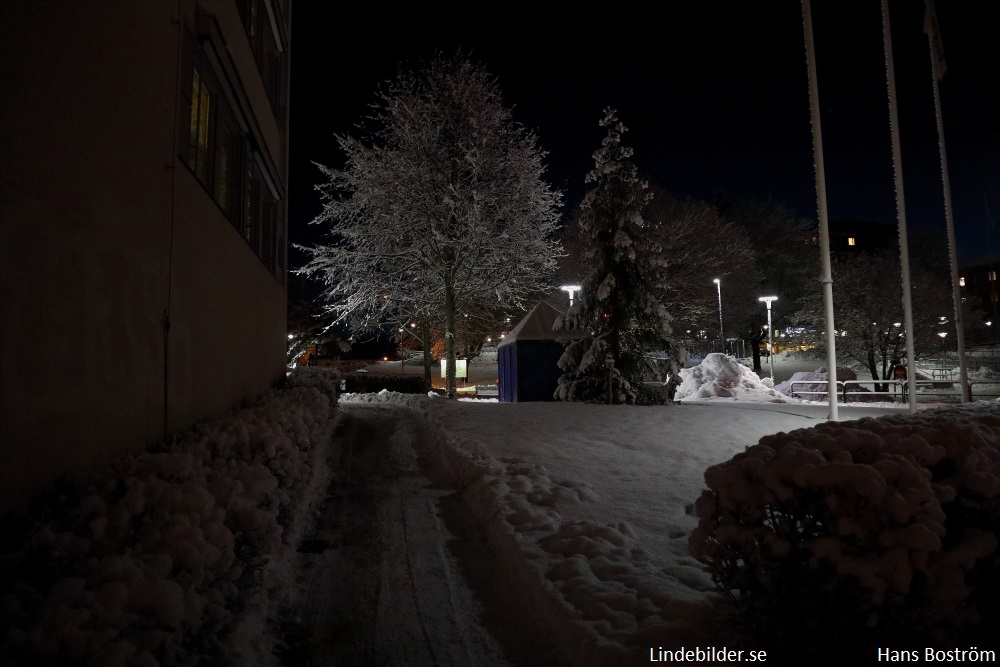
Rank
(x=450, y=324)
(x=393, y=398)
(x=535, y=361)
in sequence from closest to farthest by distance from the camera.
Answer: (x=535, y=361), (x=393, y=398), (x=450, y=324)

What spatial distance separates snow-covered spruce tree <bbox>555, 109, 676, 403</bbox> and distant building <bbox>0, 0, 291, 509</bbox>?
32.8ft

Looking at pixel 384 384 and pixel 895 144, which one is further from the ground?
pixel 895 144

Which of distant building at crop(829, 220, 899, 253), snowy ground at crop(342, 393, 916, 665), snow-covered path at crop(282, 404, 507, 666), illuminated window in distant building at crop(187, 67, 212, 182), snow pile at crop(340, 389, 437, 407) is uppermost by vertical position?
distant building at crop(829, 220, 899, 253)

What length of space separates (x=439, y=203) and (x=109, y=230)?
15.9 metres

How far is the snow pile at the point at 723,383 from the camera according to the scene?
23.6 meters

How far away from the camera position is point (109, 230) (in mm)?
3754

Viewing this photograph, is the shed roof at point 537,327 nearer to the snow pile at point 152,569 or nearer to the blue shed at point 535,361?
the blue shed at point 535,361

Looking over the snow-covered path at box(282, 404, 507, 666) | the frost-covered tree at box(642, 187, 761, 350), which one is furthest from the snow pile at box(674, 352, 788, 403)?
the snow-covered path at box(282, 404, 507, 666)

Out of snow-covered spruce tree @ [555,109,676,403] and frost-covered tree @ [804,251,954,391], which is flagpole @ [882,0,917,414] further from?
frost-covered tree @ [804,251,954,391]

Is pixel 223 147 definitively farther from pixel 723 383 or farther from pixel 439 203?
pixel 723 383

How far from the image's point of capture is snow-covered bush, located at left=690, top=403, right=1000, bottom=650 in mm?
2395

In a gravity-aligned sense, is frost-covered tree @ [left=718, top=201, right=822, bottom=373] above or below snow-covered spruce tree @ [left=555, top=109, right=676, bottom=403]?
above

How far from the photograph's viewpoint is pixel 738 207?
41.5 metres

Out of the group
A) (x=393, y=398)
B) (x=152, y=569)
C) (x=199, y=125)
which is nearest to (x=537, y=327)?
(x=393, y=398)
